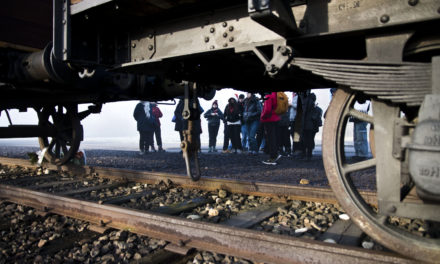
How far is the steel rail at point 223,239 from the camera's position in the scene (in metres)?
1.89

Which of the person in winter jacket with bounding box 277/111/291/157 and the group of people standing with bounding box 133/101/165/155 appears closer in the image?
the person in winter jacket with bounding box 277/111/291/157

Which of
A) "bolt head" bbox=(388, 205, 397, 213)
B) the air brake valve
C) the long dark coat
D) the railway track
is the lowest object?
the railway track

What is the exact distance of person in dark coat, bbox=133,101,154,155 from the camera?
12211mm

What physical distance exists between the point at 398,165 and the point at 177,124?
35.7 ft

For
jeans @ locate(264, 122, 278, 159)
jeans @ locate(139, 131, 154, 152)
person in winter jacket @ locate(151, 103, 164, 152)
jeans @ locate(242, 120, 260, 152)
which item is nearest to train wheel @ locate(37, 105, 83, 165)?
jeans @ locate(264, 122, 278, 159)

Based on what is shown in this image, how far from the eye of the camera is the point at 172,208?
11.1 ft

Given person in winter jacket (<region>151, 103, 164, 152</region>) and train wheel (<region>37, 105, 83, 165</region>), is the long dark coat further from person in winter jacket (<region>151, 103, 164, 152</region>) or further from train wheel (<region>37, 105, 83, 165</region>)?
train wheel (<region>37, 105, 83, 165</region>)

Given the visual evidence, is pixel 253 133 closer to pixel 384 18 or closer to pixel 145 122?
pixel 145 122

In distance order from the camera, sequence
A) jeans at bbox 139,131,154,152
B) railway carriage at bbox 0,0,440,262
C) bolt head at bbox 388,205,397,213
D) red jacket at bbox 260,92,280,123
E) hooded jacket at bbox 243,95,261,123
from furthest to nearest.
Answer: jeans at bbox 139,131,154,152
hooded jacket at bbox 243,95,261,123
red jacket at bbox 260,92,280,123
bolt head at bbox 388,205,397,213
railway carriage at bbox 0,0,440,262

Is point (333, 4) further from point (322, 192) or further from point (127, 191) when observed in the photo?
point (127, 191)

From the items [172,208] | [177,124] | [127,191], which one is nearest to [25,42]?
[127,191]

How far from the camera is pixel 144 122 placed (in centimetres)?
1225

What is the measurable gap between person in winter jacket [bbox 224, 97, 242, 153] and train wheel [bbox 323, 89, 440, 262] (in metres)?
9.29

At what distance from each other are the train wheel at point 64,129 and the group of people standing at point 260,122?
136 inches
